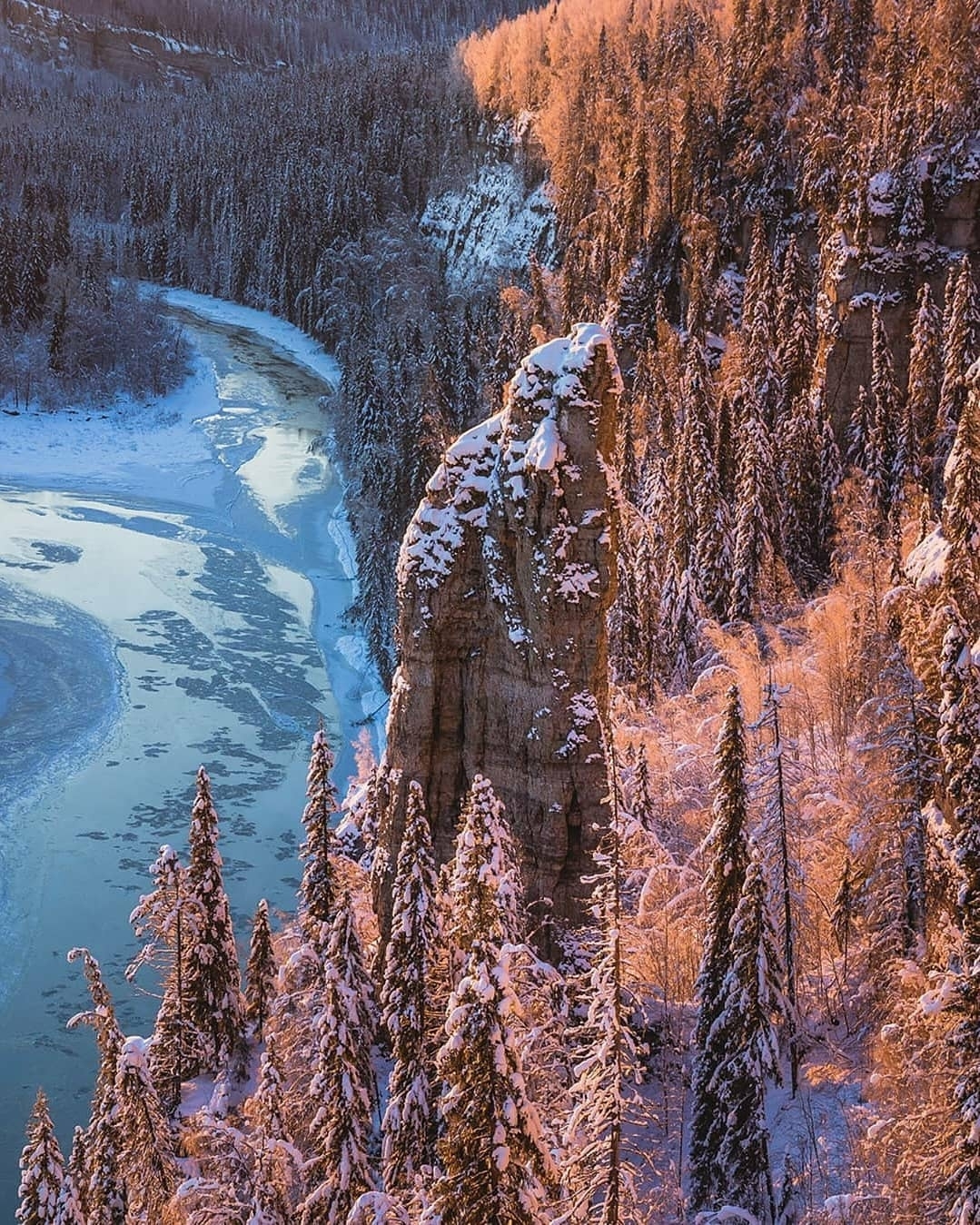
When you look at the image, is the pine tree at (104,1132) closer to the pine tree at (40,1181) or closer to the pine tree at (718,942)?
the pine tree at (40,1181)

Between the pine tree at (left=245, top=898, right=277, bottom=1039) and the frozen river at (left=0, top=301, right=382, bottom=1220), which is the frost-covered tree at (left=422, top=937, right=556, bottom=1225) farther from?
the frozen river at (left=0, top=301, right=382, bottom=1220)

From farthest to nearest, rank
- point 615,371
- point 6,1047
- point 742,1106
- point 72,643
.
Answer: point 72,643, point 6,1047, point 615,371, point 742,1106

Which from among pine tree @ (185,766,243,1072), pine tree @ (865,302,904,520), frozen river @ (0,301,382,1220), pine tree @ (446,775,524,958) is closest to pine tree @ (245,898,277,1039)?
pine tree @ (185,766,243,1072)

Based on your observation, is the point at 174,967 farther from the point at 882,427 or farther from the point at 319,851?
the point at 882,427

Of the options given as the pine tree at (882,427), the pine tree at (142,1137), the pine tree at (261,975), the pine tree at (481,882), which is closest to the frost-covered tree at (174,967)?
the pine tree at (261,975)

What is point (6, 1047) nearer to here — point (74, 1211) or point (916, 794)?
point (74, 1211)

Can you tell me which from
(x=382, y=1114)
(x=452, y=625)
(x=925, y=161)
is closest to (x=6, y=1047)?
(x=382, y=1114)

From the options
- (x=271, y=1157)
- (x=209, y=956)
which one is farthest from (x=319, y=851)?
(x=271, y=1157)
